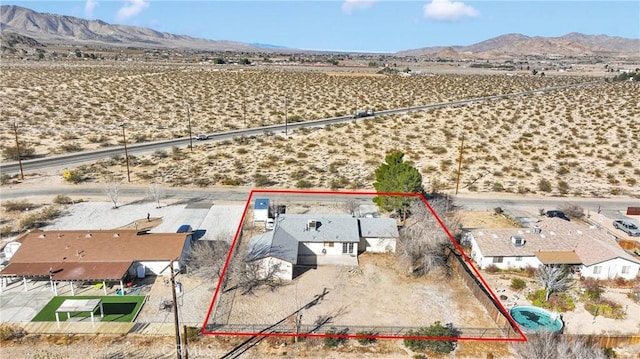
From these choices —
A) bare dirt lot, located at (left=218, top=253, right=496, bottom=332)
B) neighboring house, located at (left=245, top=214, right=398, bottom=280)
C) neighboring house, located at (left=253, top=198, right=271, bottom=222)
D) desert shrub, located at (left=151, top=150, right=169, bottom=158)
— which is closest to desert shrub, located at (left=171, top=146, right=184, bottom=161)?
desert shrub, located at (left=151, top=150, right=169, bottom=158)

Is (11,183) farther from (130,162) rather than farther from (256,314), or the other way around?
(256,314)

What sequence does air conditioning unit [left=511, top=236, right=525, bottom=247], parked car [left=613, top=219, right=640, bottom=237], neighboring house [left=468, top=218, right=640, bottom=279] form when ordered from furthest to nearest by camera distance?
parked car [left=613, top=219, right=640, bottom=237] < air conditioning unit [left=511, top=236, right=525, bottom=247] < neighboring house [left=468, top=218, right=640, bottom=279]

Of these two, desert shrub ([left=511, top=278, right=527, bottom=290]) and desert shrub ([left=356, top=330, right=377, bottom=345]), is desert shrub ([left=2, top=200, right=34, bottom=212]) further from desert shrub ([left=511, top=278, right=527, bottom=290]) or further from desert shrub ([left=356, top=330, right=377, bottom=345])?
desert shrub ([left=511, top=278, right=527, bottom=290])

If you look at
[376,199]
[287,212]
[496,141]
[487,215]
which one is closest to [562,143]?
[496,141]

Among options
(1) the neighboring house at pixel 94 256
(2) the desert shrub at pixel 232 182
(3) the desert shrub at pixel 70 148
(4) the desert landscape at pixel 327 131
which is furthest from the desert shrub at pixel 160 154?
(1) the neighboring house at pixel 94 256

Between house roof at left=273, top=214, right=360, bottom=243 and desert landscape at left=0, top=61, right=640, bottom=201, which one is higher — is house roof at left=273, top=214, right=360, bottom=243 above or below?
below
